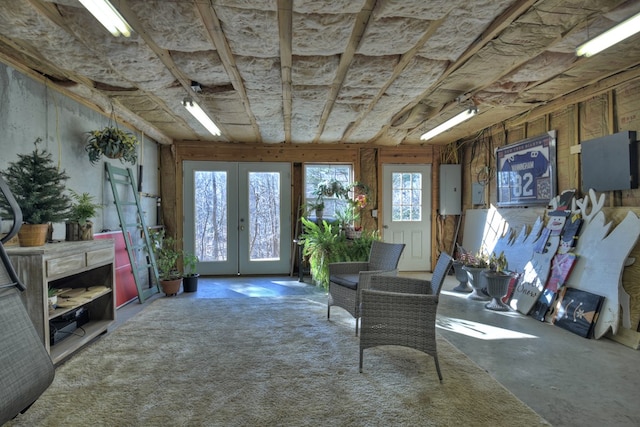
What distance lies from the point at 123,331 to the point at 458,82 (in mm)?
3986

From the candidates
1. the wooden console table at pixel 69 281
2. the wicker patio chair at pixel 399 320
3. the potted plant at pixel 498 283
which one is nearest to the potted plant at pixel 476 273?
the potted plant at pixel 498 283

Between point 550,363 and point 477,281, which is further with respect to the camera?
point 477,281

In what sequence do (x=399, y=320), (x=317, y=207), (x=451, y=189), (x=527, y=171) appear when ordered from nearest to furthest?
(x=399, y=320), (x=527, y=171), (x=317, y=207), (x=451, y=189)

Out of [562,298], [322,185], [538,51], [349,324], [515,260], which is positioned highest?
[538,51]

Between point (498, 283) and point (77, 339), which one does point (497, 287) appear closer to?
point (498, 283)

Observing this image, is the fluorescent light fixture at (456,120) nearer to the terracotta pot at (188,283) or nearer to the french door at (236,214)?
the french door at (236,214)

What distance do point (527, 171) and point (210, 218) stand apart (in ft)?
15.9

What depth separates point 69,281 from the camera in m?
3.15

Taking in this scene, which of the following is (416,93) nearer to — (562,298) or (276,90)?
(276,90)

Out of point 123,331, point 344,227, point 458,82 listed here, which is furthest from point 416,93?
point 123,331

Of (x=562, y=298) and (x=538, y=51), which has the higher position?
(x=538, y=51)

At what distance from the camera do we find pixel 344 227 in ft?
16.9

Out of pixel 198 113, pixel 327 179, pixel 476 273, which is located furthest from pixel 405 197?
pixel 198 113

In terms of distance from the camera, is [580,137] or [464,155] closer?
[580,137]
